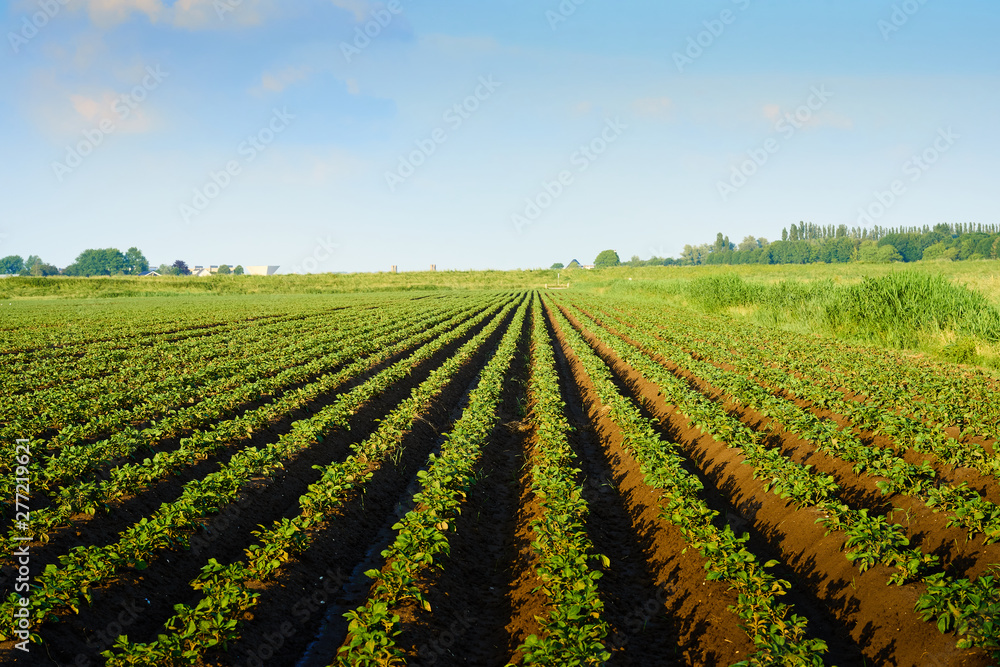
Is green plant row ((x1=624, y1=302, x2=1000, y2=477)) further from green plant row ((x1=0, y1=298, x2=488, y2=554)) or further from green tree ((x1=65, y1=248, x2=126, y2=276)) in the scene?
green tree ((x1=65, y1=248, x2=126, y2=276))

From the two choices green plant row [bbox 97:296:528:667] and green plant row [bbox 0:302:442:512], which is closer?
green plant row [bbox 97:296:528:667]

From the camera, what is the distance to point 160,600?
4910 mm

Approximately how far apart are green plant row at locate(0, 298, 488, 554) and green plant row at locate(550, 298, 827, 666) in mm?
6287

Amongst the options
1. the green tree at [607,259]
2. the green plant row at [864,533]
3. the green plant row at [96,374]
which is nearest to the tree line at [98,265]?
the green tree at [607,259]

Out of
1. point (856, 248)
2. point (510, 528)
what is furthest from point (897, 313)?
point (856, 248)

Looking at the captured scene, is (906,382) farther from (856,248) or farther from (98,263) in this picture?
(98,263)

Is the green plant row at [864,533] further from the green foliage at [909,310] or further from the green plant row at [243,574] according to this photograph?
the green foliage at [909,310]

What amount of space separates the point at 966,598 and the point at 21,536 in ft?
27.6

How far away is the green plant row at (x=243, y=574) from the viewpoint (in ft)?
12.4

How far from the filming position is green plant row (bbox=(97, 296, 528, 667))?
3775mm

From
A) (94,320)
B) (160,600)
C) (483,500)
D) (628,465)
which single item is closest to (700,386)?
(628,465)

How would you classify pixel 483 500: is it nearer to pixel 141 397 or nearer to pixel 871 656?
pixel 871 656

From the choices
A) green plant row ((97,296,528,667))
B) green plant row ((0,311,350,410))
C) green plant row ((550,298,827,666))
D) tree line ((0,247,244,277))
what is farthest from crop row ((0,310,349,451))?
tree line ((0,247,244,277))

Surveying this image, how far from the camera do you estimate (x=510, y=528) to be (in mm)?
6824
